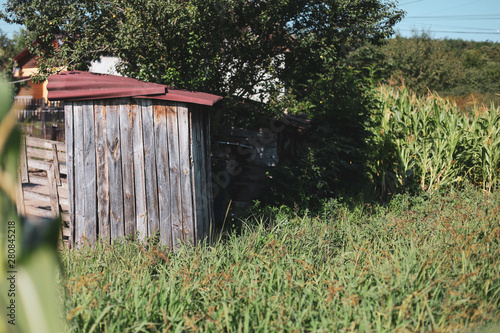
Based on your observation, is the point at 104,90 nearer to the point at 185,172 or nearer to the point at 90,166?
the point at 90,166

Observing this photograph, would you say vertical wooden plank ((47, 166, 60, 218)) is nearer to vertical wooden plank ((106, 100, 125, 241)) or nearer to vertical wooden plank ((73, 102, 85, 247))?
vertical wooden plank ((73, 102, 85, 247))

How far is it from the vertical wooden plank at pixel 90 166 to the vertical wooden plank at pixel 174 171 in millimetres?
888

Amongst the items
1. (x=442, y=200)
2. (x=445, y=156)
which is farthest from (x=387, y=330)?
(x=445, y=156)

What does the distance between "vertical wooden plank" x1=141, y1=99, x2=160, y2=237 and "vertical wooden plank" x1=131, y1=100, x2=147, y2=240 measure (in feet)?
0.11

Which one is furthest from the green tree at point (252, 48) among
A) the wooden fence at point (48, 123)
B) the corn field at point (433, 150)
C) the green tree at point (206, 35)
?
the wooden fence at point (48, 123)

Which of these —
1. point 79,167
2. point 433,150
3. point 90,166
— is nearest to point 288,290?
point 90,166

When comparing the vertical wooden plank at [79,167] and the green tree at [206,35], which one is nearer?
the vertical wooden plank at [79,167]

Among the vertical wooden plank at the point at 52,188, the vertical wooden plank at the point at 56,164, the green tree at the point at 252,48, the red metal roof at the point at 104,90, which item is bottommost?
the vertical wooden plank at the point at 52,188

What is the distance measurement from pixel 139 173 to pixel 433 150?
6729mm

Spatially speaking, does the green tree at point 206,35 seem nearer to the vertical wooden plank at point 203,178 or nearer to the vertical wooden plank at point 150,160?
the vertical wooden plank at point 203,178

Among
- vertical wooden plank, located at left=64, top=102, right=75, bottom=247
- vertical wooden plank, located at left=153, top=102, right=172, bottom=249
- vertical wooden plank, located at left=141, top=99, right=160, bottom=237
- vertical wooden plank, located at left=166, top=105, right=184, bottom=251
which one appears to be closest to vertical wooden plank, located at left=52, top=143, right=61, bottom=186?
vertical wooden plank, located at left=64, top=102, right=75, bottom=247

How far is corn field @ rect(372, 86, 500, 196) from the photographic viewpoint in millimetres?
8328

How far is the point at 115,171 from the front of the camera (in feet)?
15.1

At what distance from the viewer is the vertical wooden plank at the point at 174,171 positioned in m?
4.58
